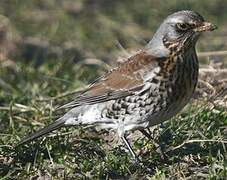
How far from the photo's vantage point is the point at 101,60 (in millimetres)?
11195

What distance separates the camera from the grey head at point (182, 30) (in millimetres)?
6980

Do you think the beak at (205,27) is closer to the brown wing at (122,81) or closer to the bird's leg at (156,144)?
the brown wing at (122,81)

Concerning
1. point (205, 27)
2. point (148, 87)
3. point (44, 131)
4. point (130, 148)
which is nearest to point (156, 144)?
point (130, 148)

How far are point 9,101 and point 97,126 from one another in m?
1.69

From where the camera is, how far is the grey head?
6.98 metres

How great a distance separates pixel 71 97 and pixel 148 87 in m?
2.32

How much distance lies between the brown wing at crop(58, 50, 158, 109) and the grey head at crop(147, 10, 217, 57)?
0.14m

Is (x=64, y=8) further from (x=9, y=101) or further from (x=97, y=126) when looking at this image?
(x=97, y=126)

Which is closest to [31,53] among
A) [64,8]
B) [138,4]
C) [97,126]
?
[64,8]

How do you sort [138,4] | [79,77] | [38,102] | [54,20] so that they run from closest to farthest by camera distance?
1. [38,102]
2. [79,77]
3. [54,20]
4. [138,4]

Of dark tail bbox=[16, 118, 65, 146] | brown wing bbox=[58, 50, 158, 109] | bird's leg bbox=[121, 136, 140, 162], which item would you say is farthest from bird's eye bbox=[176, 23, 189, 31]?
dark tail bbox=[16, 118, 65, 146]

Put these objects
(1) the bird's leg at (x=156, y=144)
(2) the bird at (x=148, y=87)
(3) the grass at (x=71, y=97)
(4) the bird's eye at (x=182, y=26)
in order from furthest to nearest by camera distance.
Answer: (4) the bird's eye at (x=182, y=26), (1) the bird's leg at (x=156, y=144), (2) the bird at (x=148, y=87), (3) the grass at (x=71, y=97)

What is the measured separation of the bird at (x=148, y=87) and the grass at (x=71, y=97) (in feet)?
0.72

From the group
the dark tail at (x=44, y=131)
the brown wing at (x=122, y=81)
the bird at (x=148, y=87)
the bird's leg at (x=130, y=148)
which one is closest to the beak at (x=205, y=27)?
the bird at (x=148, y=87)
